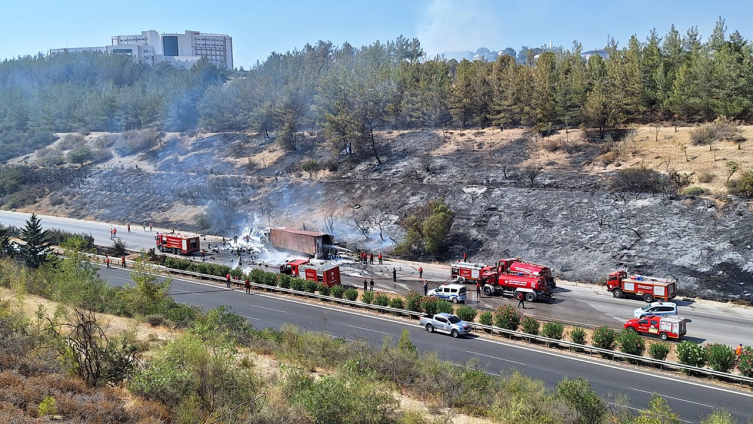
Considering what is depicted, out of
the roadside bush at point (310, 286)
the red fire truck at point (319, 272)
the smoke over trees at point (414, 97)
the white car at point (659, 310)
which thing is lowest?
the white car at point (659, 310)

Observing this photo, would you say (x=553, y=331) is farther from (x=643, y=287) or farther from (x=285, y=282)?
(x=285, y=282)

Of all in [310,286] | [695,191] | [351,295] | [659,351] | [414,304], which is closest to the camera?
[659,351]

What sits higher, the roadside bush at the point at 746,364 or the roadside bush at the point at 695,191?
the roadside bush at the point at 695,191

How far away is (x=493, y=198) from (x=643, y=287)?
19.5 m

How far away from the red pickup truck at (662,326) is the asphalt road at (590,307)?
141 centimetres

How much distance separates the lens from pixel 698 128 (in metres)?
55.3

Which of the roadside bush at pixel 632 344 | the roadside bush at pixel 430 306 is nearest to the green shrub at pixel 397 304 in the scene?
the roadside bush at pixel 430 306

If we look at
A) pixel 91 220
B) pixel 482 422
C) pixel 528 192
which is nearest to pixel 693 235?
pixel 528 192

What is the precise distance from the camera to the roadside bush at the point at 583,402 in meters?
16.1

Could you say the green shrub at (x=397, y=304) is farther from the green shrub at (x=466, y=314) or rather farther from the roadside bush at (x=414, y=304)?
the green shrub at (x=466, y=314)

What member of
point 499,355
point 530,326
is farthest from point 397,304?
point 499,355

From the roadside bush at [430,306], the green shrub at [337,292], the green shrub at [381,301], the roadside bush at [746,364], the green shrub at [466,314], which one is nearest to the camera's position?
the roadside bush at [746,364]

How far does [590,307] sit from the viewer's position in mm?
34406

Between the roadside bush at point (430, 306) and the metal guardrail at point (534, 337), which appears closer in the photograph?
the metal guardrail at point (534, 337)
